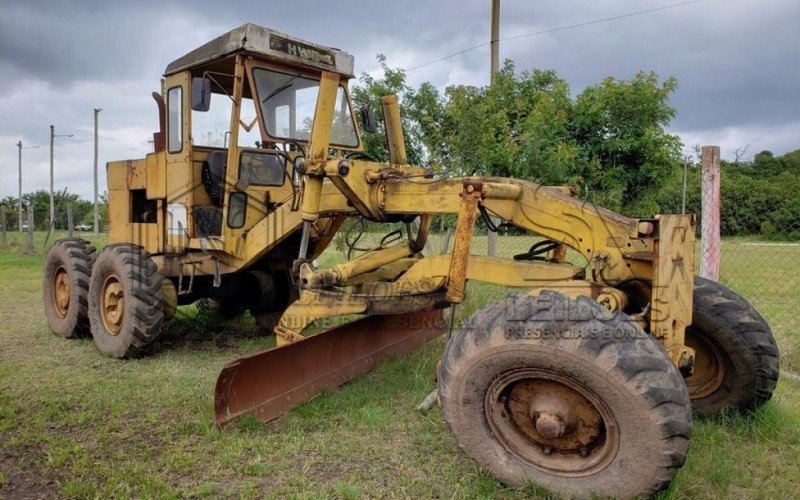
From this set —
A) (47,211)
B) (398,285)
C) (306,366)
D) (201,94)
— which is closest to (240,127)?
(201,94)

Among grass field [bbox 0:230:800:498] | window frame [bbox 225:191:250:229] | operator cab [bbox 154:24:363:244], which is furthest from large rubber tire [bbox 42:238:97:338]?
window frame [bbox 225:191:250:229]

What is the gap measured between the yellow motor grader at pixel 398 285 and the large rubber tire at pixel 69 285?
2 centimetres

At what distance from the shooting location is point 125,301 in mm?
5500

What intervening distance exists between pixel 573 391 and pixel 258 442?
194cm

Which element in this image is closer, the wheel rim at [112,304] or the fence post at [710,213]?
the fence post at [710,213]

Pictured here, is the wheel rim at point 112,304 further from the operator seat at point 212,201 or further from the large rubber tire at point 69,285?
the operator seat at point 212,201

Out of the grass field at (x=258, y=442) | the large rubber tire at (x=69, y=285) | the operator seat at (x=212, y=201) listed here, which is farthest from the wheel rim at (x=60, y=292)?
the operator seat at (x=212, y=201)

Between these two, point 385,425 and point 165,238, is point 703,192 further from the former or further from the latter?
point 165,238

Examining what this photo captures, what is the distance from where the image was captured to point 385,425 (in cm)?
396

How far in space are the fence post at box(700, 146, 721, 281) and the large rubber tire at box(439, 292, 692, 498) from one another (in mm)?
2690

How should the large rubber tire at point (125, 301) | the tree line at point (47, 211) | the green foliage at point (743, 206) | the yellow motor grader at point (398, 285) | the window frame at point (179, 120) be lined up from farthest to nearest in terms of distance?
the tree line at point (47, 211) < the green foliage at point (743, 206) < the window frame at point (179, 120) < the large rubber tire at point (125, 301) < the yellow motor grader at point (398, 285)

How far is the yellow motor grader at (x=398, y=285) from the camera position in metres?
2.90

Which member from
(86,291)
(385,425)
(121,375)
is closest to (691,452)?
(385,425)

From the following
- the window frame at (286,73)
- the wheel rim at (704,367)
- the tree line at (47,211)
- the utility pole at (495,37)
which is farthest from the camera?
the tree line at (47,211)
